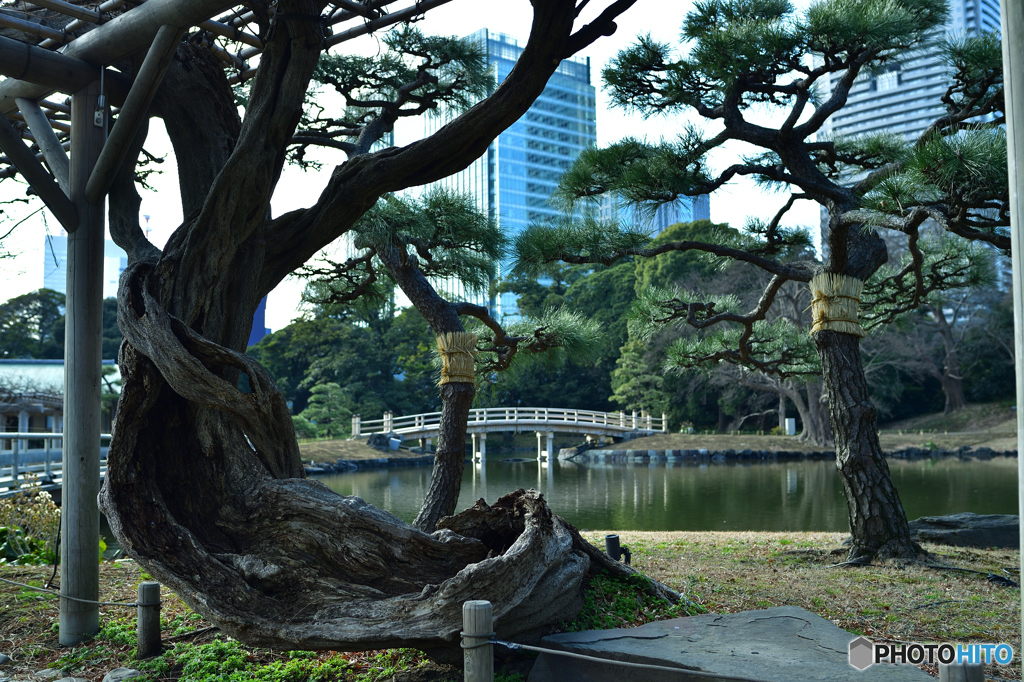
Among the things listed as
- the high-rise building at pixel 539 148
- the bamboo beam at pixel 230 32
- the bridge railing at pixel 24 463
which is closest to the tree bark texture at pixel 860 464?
the bamboo beam at pixel 230 32

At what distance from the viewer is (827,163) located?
18.0 ft

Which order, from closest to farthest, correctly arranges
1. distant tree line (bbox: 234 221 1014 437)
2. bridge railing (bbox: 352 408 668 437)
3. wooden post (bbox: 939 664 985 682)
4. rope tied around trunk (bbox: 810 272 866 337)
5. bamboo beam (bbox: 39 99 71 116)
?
wooden post (bbox: 939 664 985 682) → bamboo beam (bbox: 39 99 71 116) → rope tied around trunk (bbox: 810 272 866 337) → distant tree line (bbox: 234 221 1014 437) → bridge railing (bbox: 352 408 668 437)

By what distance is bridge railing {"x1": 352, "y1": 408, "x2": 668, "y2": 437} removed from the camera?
71.6 ft

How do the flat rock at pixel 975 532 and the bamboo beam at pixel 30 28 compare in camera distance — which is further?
the flat rock at pixel 975 532

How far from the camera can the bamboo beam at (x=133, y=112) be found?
114 inches

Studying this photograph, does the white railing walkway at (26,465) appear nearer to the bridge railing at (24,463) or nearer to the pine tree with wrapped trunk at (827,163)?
the bridge railing at (24,463)

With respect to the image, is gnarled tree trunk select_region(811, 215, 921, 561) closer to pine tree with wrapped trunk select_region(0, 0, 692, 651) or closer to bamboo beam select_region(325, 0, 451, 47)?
pine tree with wrapped trunk select_region(0, 0, 692, 651)

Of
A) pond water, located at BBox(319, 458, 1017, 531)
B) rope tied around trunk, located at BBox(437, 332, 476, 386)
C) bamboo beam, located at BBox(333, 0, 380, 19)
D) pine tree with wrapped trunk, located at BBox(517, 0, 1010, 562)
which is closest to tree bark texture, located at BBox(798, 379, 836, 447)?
pond water, located at BBox(319, 458, 1017, 531)

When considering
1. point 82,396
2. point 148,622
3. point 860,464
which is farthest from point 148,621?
point 860,464

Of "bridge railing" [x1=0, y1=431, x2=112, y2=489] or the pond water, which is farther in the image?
the pond water

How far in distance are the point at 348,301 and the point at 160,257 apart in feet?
10.6

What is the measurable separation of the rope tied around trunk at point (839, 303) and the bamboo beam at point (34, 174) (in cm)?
396

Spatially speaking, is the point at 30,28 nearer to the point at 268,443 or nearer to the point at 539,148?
the point at 268,443

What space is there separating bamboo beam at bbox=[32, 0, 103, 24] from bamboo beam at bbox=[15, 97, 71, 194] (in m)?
0.54
